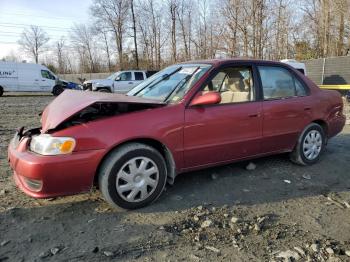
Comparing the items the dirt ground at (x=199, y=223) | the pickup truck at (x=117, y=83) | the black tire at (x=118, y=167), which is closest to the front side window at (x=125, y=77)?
the pickup truck at (x=117, y=83)

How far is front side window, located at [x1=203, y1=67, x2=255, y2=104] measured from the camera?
4.52 metres

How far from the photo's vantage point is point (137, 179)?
364cm

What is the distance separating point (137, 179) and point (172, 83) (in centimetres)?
138

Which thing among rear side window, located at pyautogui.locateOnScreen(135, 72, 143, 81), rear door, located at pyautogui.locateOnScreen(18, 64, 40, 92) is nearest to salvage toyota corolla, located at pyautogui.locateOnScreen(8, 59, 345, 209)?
rear side window, located at pyautogui.locateOnScreen(135, 72, 143, 81)

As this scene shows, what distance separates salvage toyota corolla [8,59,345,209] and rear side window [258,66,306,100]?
0.05 feet

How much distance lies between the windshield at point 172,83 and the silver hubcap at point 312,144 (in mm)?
2001

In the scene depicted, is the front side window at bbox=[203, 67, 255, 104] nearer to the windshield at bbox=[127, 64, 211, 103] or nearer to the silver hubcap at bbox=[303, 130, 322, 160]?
the windshield at bbox=[127, 64, 211, 103]

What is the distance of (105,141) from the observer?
135 inches

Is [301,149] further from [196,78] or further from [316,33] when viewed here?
[316,33]

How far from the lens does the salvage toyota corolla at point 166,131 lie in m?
3.38

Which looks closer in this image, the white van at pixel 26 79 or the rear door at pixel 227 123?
the rear door at pixel 227 123

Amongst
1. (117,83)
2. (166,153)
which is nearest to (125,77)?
(117,83)

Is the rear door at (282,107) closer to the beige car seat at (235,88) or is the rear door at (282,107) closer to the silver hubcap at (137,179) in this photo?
the beige car seat at (235,88)

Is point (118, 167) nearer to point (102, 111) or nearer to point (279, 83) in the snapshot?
point (102, 111)
